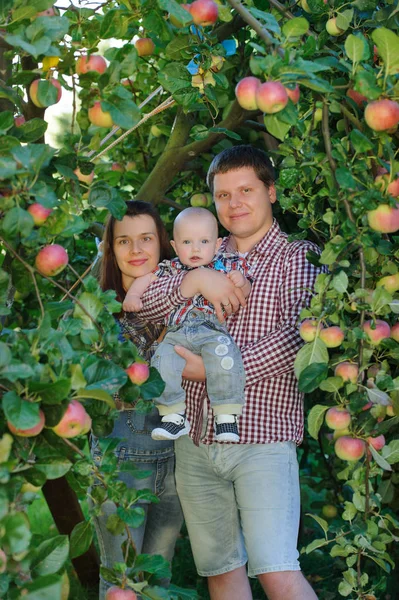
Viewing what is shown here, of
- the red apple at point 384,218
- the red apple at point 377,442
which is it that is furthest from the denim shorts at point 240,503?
the red apple at point 384,218

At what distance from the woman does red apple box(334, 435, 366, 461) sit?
0.78 meters

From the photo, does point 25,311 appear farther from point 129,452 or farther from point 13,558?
point 13,558

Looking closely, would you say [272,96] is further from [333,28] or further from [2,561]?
[2,561]

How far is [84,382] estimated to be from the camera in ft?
4.50

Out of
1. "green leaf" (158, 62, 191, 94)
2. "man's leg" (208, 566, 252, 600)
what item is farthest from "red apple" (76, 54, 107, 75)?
"man's leg" (208, 566, 252, 600)

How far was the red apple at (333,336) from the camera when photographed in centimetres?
169

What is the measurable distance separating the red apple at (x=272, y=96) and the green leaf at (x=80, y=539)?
837mm

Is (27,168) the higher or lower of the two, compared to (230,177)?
higher

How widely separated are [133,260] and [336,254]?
3.02ft

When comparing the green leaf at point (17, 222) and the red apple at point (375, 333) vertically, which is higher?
the green leaf at point (17, 222)

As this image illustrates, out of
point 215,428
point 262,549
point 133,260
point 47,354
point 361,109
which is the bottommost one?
point 262,549

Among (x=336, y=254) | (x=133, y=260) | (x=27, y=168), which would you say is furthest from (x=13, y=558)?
(x=133, y=260)

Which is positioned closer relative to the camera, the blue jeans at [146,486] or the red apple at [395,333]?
the red apple at [395,333]

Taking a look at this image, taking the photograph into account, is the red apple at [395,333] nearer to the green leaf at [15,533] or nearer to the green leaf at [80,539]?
the green leaf at [80,539]
